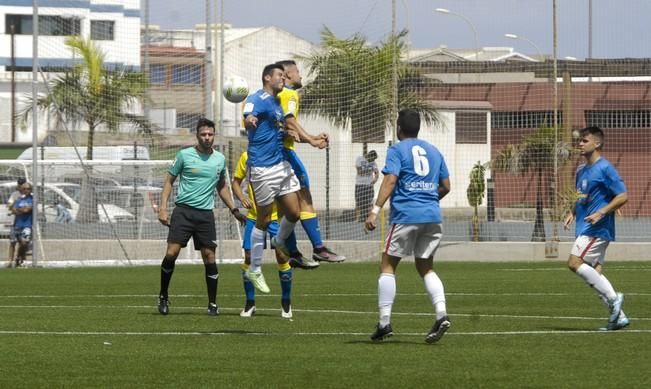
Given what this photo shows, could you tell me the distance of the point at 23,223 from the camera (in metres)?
30.3

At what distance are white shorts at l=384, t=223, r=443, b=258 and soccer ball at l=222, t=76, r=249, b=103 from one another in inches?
584

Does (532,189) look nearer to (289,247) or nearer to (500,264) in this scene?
(500,264)

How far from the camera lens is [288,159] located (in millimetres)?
14562

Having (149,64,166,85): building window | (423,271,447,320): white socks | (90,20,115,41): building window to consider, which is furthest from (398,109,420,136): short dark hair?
(149,64,166,85): building window

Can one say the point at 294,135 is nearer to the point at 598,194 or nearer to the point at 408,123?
the point at 408,123

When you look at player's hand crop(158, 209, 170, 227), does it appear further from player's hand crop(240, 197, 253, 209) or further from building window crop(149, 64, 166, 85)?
building window crop(149, 64, 166, 85)

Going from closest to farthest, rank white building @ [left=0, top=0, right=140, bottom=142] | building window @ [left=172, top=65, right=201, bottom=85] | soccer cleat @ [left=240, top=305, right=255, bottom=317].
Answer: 1. soccer cleat @ [left=240, top=305, right=255, bottom=317]
2. white building @ [left=0, top=0, right=140, bottom=142]
3. building window @ [left=172, top=65, right=201, bottom=85]

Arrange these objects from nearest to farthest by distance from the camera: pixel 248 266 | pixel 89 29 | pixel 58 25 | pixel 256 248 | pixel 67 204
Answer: pixel 256 248 < pixel 248 266 < pixel 67 204 < pixel 58 25 < pixel 89 29

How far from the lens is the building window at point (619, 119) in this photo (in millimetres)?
36281

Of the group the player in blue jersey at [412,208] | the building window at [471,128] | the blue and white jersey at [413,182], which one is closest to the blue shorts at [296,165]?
the player in blue jersey at [412,208]

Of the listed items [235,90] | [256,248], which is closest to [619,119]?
[235,90]

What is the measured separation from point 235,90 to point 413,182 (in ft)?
49.9

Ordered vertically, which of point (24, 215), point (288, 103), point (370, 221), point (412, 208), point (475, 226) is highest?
point (288, 103)

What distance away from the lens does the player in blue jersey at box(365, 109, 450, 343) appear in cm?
1209
